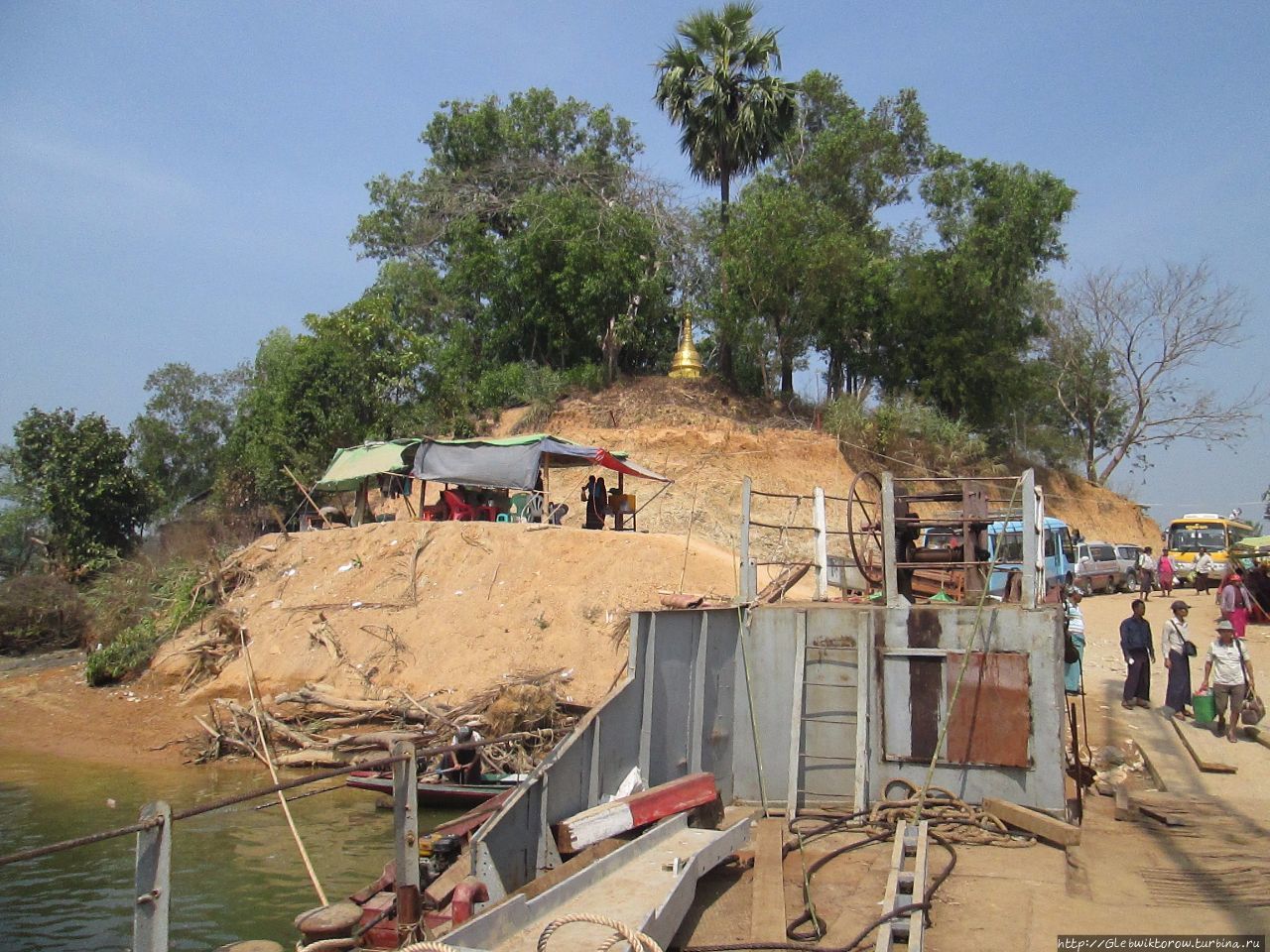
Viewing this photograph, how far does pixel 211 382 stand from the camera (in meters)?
40.3

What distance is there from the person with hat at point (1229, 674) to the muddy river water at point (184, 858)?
32.3 feet

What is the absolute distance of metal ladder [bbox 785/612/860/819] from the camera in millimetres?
10734

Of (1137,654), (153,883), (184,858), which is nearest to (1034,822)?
(1137,654)

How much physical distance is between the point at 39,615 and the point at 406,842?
71.8 feet

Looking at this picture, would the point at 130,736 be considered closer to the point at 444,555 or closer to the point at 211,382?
the point at 444,555

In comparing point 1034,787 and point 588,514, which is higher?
point 588,514

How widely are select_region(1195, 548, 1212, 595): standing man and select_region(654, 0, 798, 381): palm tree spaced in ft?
48.5

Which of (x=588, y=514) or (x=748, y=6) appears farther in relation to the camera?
(x=748, y=6)

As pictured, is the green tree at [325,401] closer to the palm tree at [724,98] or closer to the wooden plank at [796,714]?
the palm tree at [724,98]

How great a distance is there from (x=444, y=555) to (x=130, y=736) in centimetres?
626

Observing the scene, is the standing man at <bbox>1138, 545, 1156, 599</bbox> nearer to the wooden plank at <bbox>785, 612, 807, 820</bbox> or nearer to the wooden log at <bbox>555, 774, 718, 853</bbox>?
the wooden plank at <bbox>785, 612, 807, 820</bbox>

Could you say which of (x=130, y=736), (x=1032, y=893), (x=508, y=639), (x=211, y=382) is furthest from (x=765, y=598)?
(x=211, y=382)

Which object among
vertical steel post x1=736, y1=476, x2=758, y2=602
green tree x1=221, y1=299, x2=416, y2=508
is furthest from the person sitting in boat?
green tree x1=221, y1=299, x2=416, y2=508

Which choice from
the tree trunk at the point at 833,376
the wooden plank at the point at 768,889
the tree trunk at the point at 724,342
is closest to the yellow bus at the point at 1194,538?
the tree trunk at the point at 833,376
